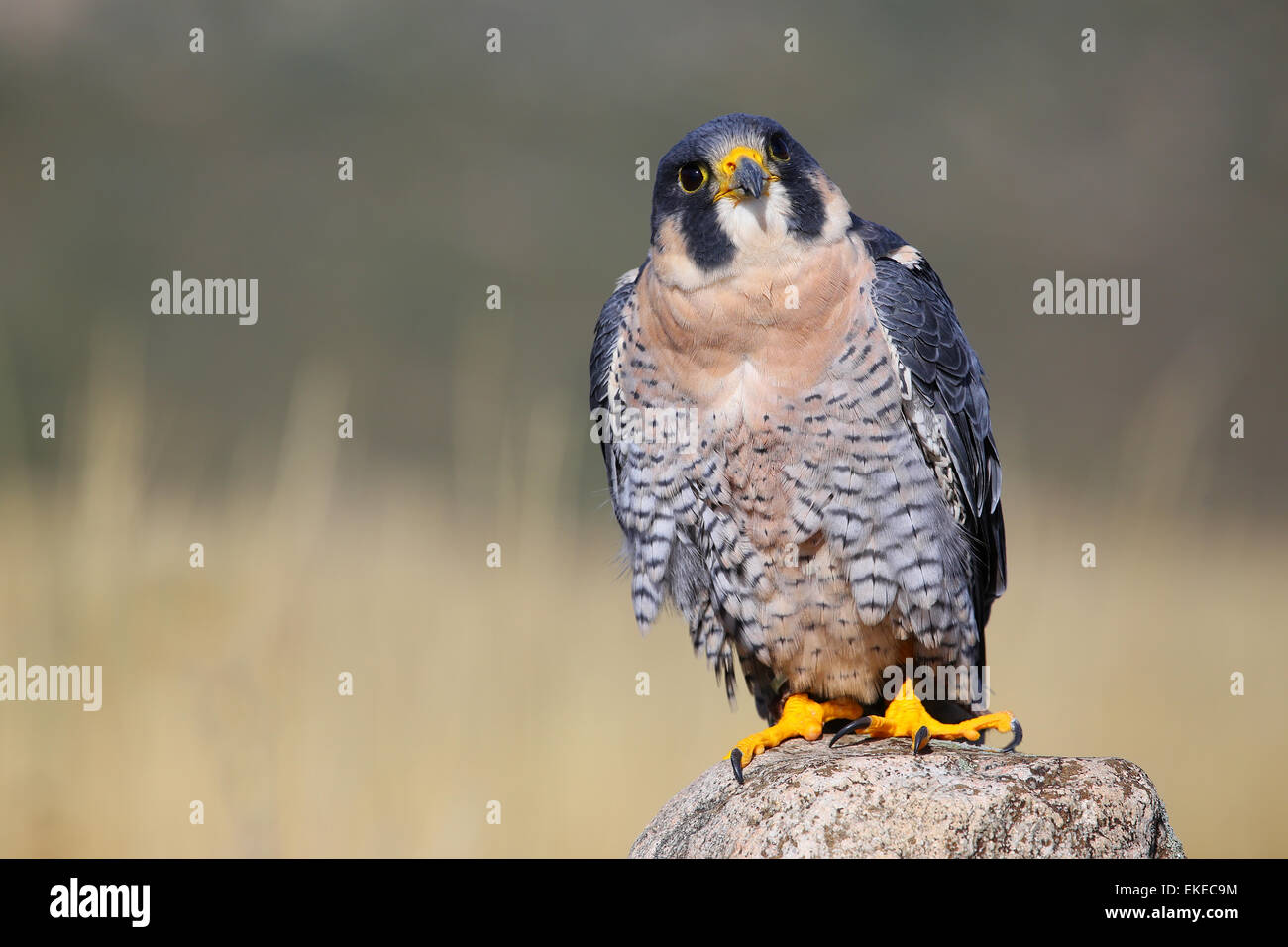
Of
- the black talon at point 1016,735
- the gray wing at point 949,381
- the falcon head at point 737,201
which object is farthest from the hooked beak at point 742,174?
the black talon at point 1016,735

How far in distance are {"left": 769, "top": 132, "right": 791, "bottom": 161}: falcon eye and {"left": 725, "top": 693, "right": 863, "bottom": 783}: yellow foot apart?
147 centimetres

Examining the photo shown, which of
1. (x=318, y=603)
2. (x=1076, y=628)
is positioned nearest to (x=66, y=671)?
(x=318, y=603)

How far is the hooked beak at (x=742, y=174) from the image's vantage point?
2.87 m

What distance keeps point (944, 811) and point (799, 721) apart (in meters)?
0.90

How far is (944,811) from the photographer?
241 centimetres

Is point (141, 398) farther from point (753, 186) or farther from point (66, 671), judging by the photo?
point (753, 186)

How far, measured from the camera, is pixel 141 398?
358 cm

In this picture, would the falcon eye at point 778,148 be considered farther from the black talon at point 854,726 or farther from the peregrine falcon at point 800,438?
the black talon at point 854,726

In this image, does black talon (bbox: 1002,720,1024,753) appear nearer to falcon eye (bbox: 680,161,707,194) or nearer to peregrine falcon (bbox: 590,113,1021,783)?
peregrine falcon (bbox: 590,113,1021,783)

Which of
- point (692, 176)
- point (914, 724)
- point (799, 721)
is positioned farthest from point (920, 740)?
point (692, 176)

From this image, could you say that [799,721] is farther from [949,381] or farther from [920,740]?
[949,381]

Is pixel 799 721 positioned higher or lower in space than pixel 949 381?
lower

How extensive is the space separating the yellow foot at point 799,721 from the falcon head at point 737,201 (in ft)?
3.92

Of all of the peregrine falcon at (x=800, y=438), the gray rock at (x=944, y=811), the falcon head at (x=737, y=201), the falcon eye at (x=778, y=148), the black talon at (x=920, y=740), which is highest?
the falcon eye at (x=778, y=148)
